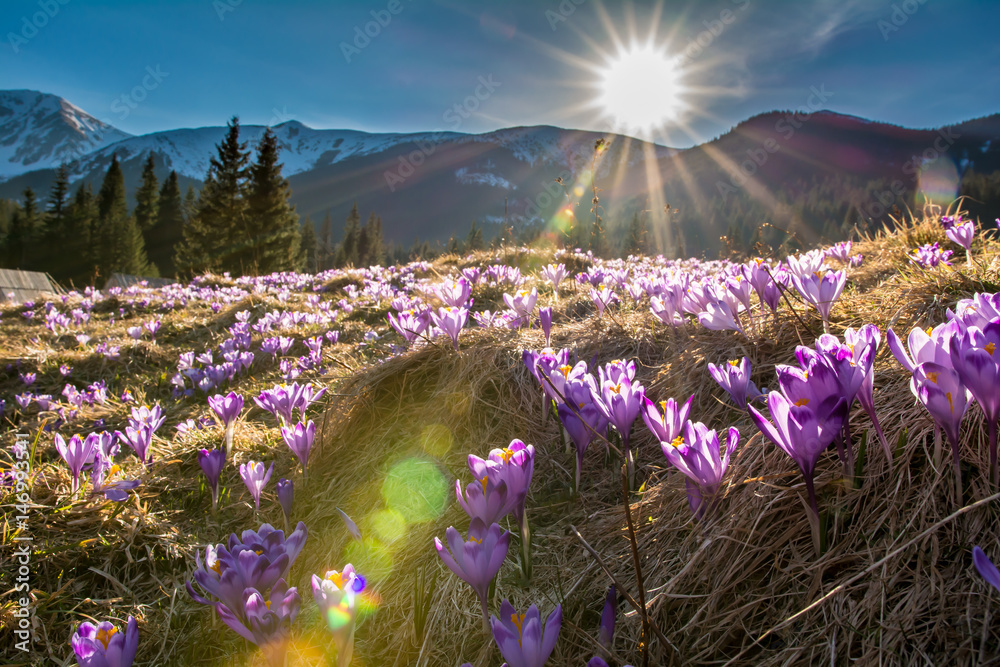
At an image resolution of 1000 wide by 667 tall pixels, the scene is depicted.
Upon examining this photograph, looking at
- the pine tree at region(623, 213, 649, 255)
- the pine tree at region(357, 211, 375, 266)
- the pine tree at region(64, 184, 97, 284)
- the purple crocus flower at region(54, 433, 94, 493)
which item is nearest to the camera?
the purple crocus flower at region(54, 433, 94, 493)

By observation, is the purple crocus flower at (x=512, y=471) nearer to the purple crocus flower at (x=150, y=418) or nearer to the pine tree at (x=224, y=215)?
the purple crocus flower at (x=150, y=418)

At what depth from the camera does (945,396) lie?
3.15 feet

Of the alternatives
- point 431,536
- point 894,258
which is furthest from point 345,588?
point 894,258

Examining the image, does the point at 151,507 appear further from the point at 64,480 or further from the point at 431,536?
the point at 431,536

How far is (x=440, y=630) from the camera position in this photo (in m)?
1.40

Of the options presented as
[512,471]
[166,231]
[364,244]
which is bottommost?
[512,471]

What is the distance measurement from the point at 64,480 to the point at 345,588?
1991 millimetres

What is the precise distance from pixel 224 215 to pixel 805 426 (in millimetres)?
41586

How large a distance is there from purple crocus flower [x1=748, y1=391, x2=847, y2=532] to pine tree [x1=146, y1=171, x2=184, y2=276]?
6727 centimetres

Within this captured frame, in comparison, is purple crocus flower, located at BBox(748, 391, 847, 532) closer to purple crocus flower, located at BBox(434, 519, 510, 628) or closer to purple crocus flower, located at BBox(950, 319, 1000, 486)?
purple crocus flower, located at BBox(950, 319, 1000, 486)

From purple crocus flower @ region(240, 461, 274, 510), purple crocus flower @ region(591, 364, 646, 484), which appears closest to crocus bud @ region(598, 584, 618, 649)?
purple crocus flower @ region(591, 364, 646, 484)

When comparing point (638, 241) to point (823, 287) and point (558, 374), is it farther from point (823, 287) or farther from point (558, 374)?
point (558, 374)

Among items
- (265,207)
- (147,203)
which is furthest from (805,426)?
(147,203)

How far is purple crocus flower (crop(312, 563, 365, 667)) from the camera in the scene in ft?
3.46
